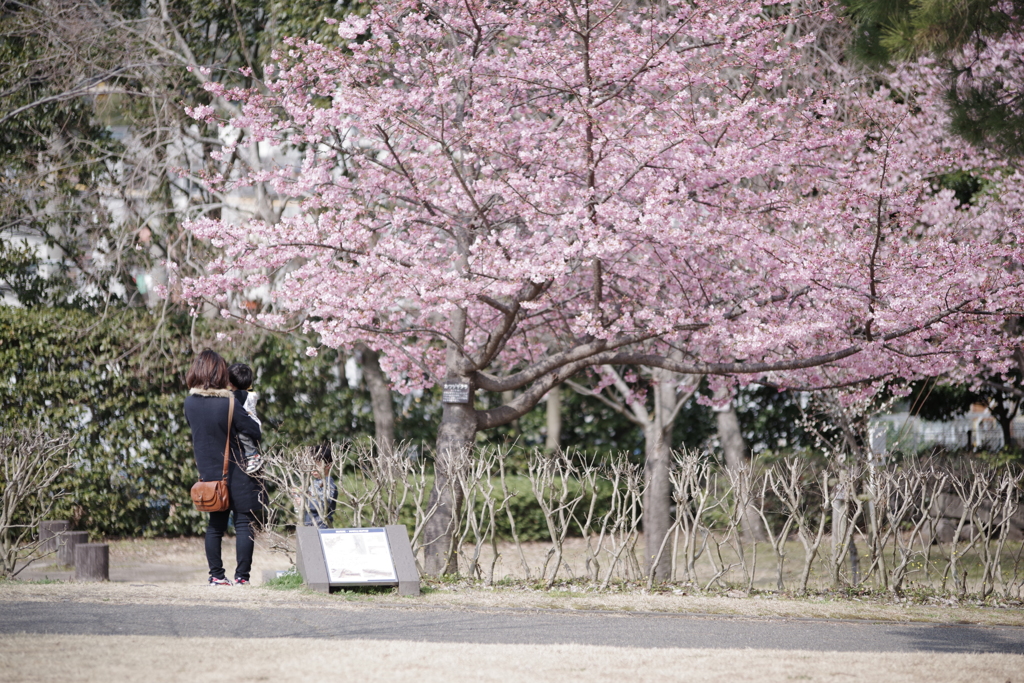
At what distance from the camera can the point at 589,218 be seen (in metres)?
8.27

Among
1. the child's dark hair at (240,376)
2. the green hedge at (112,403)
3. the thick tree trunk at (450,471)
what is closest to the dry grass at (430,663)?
the child's dark hair at (240,376)

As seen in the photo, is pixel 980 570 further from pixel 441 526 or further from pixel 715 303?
pixel 441 526

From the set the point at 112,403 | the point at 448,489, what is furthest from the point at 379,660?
the point at 112,403

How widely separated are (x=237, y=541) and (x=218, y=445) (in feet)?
2.34

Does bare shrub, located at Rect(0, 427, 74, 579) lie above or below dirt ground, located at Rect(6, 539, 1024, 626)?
above

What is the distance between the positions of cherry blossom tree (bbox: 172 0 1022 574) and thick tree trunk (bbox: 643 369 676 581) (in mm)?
2207

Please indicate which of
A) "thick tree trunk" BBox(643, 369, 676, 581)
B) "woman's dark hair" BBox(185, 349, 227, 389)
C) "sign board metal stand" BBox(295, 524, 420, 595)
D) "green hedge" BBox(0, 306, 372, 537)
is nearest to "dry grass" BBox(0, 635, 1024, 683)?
"sign board metal stand" BBox(295, 524, 420, 595)

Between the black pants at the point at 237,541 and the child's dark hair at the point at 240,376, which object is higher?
the child's dark hair at the point at 240,376

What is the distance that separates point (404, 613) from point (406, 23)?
4690 mm

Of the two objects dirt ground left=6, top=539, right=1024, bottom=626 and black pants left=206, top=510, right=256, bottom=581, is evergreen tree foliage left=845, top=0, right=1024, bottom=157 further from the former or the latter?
black pants left=206, top=510, right=256, bottom=581

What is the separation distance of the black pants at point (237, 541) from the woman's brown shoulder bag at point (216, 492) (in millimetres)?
188

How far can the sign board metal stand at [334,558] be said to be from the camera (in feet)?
23.2

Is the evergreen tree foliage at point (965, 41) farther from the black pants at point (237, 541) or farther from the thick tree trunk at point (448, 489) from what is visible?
the black pants at point (237, 541)

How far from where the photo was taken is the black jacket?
24.1 feet
